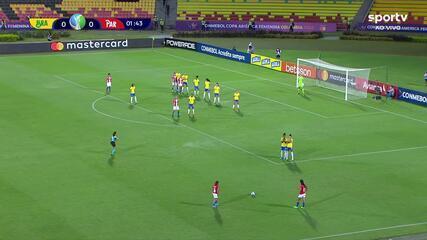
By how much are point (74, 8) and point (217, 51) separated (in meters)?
28.9

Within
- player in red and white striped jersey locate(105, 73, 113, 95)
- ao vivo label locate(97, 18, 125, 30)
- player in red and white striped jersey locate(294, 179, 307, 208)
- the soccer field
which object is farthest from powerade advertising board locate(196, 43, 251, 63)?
player in red and white striped jersey locate(294, 179, 307, 208)

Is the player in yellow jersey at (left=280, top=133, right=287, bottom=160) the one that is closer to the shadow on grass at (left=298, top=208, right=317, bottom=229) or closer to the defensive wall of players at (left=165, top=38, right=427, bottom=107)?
the shadow on grass at (left=298, top=208, right=317, bottom=229)

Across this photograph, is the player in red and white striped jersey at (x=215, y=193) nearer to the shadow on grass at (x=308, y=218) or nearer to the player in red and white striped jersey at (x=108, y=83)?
the shadow on grass at (x=308, y=218)

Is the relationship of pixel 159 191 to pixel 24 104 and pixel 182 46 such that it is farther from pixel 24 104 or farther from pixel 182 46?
pixel 182 46

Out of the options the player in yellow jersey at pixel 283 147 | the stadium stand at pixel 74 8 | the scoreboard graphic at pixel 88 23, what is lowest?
the player in yellow jersey at pixel 283 147

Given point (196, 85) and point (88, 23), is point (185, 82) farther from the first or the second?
point (88, 23)

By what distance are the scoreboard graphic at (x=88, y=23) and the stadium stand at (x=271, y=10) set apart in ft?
20.5

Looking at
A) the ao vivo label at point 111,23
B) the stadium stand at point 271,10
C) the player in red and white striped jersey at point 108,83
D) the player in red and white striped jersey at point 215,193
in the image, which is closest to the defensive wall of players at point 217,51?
the ao vivo label at point 111,23

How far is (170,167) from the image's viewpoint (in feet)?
150

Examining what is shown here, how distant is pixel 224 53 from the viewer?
88.0m

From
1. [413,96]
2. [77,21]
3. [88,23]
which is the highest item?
[77,21]

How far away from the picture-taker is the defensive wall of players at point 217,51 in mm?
67275

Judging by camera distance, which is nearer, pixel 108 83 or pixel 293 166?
pixel 293 166

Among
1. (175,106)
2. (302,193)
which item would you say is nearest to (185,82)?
(175,106)
